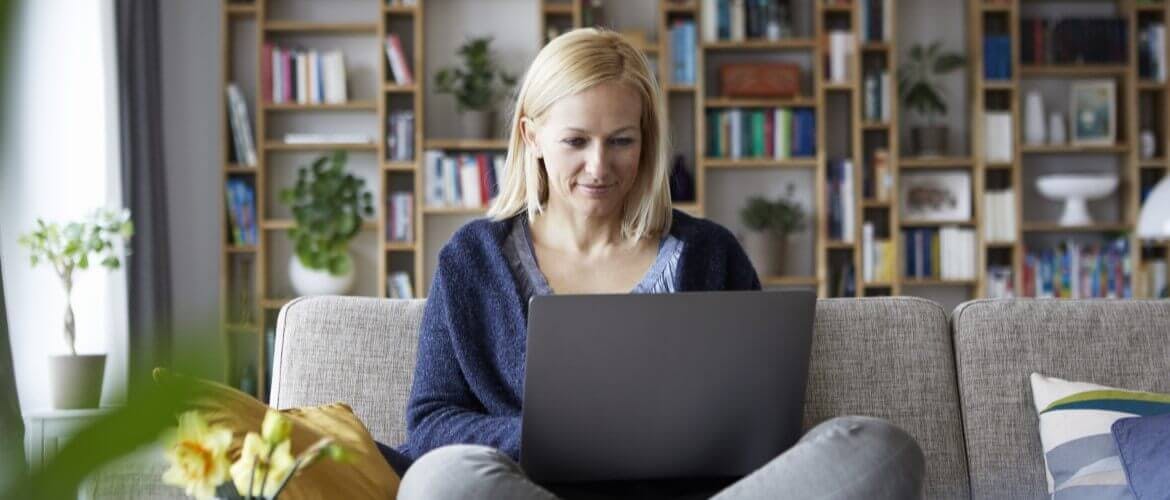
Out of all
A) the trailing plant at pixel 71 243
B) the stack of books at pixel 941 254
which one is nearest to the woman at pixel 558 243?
the trailing plant at pixel 71 243

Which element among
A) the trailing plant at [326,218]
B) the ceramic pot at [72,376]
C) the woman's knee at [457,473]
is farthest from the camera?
the trailing plant at [326,218]

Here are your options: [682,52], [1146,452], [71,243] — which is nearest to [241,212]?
[682,52]

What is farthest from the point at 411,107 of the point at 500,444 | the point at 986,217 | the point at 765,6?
the point at 500,444

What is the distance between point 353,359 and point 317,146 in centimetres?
332

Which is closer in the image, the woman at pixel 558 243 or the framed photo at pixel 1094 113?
the woman at pixel 558 243

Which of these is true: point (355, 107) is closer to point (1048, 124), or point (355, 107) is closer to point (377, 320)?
point (1048, 124)

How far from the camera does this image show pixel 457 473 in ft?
4.28

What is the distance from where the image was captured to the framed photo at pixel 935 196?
17.2 ft

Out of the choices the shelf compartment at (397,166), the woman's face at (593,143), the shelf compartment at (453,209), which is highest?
the shelf compartment at (397,166)

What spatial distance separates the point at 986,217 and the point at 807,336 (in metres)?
4.04

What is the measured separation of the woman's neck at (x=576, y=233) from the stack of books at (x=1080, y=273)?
12.1 ft

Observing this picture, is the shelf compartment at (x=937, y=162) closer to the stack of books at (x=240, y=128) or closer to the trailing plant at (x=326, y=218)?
the trailing plant at (x=326, y=218)

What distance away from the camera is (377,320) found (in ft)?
6.35

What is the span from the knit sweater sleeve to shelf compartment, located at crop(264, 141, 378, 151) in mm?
3327
